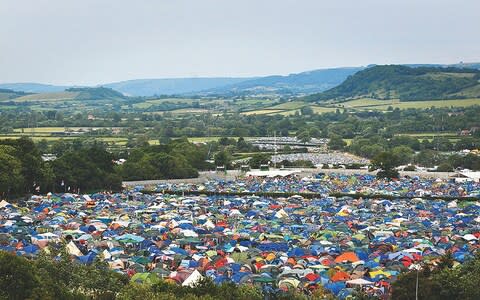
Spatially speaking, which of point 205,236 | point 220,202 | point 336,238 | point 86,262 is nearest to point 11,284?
point 86,262

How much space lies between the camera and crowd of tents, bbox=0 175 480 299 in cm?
2000

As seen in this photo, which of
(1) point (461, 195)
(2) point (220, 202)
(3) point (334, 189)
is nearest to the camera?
(2) point (220, 202)

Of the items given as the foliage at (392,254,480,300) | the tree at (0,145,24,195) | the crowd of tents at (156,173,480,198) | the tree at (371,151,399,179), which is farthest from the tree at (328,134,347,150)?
the foliage at (392,254,480,300)

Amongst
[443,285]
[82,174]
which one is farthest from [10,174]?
[443,285]

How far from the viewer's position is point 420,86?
173000mm

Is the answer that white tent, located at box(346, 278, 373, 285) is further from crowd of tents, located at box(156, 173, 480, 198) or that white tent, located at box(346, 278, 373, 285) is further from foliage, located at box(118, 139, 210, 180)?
foliage, located at box(118, 139, 210, 180)

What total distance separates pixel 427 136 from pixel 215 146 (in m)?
31.0

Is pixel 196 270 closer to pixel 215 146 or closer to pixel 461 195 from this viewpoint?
pixel 461 195

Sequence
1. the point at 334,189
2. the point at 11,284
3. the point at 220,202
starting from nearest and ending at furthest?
the point at 11,284 → the point at 220,202 → the point at 334,189

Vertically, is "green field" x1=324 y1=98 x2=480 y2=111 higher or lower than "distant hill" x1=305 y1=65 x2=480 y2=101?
lower

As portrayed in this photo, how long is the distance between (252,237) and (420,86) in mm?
155369

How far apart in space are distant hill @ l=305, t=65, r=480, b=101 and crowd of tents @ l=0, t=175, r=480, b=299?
410ft

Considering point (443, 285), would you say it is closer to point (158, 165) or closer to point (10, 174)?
point (10, 174)

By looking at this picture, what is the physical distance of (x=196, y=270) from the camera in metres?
19.7
